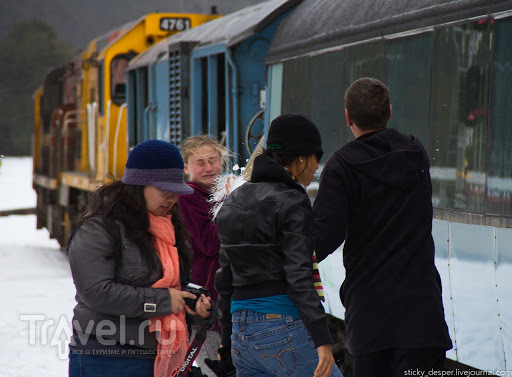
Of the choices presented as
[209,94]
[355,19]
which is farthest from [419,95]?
[209,94]

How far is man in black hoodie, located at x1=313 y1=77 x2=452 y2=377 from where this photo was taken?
2.87 meters

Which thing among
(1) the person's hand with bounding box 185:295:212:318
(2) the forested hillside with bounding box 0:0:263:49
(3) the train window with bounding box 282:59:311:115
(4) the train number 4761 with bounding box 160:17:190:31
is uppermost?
(2) the forested hillside with bounding box 0:0:263:49

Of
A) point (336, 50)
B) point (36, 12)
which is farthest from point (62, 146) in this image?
point (36, 12)

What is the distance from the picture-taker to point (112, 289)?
263 centimetres

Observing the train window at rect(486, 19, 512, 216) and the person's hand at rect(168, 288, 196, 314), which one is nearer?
the person's hand at rect(168, 288, 196, 314)

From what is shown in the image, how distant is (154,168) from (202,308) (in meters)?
0.55

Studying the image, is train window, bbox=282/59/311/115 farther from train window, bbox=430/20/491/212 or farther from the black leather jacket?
the black leather jacket

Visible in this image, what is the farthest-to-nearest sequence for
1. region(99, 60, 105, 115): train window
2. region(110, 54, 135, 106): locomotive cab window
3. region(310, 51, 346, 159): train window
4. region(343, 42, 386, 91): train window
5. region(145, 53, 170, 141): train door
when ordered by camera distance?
region(99, 60, 105, 115): train window < region(110, 54, 135, 106): locomotive cab window < region(145, 53, 170, 141): train door < region(310, 51, 346, 159): train window < region(343, 42, 386, 91): train window

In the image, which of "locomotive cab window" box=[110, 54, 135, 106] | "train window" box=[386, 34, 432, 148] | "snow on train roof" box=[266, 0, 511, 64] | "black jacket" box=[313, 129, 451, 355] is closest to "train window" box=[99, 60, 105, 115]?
"locomotive cab window" box=[110, 54, 135, 106]

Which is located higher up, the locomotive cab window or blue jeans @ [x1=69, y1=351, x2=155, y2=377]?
the locomotive cab window

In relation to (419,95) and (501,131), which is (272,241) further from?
(419,95)

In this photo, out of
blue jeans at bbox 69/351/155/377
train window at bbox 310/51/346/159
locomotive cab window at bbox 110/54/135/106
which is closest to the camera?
blue jeans at bbox 69/351/155/377

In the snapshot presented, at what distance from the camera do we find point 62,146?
1736 centimetres

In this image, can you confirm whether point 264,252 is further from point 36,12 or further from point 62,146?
point 36,12
